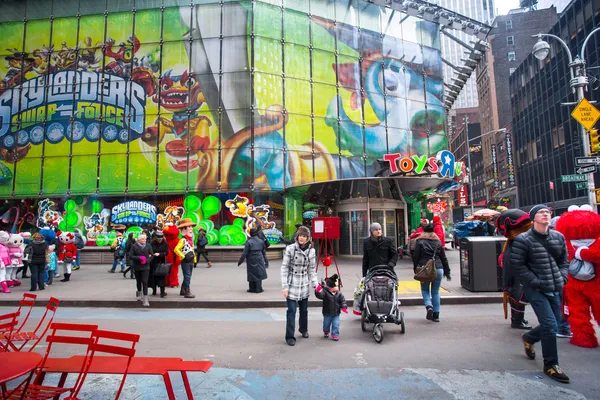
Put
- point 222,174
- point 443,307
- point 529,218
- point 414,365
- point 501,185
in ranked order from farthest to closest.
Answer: point 501,185
point 222,174
point 443,307
point 529,218
point 414,365

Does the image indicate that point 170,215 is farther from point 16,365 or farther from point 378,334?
point 16,365

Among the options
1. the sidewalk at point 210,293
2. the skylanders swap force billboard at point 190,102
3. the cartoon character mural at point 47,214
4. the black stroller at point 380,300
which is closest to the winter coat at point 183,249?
the sidewalk at point 210,293

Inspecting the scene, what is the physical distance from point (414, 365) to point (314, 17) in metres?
23.0

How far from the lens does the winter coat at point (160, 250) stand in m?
9.49

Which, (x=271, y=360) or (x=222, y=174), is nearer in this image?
(x=271, y=360)

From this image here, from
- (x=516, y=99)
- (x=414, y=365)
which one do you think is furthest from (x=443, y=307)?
(x=516, y=99)

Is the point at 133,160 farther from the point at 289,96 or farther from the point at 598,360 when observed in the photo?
the point at 598,360

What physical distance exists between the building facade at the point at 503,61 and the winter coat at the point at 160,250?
6678 cm

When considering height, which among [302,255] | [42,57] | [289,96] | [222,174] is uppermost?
[42,57]

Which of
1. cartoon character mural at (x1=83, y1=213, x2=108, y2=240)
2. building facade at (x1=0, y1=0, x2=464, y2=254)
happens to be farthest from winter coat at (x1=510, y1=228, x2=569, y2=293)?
cartoon character mural at (x1=83, y1=213, x2=108, y2=240)

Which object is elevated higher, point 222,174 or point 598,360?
point 222,174

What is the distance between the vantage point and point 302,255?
6.16 m

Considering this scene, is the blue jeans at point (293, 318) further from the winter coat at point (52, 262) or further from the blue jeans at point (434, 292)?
the winter coat at point (52, 262)

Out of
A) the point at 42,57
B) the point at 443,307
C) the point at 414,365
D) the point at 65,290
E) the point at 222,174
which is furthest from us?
the point at 42,57
